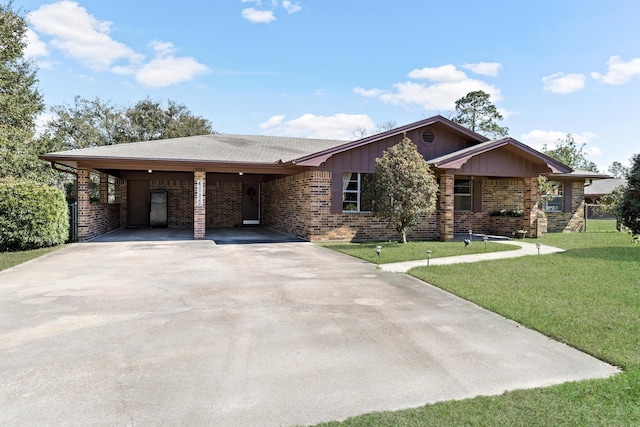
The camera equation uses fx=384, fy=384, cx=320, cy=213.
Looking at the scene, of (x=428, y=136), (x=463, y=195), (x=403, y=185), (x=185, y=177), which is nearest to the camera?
(x=403, y=185)

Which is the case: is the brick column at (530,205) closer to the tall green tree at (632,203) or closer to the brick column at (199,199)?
the tall green tree at (632,203)

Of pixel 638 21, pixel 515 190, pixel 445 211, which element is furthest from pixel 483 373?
pixel 515 190

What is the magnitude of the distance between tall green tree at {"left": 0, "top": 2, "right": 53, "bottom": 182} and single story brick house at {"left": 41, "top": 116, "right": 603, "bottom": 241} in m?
6.00

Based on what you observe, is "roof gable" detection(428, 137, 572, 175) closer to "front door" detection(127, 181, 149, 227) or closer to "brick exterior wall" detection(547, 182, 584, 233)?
"brick exterior wall" detection(547, 182, 584, 233)

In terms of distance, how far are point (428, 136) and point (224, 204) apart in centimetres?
1128

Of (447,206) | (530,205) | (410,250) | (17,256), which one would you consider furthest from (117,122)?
(530,205)

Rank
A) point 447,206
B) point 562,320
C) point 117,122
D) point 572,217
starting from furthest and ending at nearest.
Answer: point 117,122 → point 572,217 → point 447,206 → point 562,320

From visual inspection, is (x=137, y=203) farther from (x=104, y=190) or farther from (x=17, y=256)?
(x=17, y=256)

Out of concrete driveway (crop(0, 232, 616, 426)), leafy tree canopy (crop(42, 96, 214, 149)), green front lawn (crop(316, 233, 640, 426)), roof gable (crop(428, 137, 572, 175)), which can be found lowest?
concrete driveway (crop(0, 232, 616, 426))

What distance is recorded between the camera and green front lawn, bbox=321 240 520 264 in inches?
397

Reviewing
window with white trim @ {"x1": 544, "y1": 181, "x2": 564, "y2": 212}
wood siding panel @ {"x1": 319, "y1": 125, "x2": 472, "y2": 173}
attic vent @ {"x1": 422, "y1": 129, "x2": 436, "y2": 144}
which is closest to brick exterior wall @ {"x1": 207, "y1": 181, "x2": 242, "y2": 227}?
wood siding panel @ {"x1": 319, "y1": 125, "x2": 472, "y2": 173}

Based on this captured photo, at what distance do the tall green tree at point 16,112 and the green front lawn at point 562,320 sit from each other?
21.9m

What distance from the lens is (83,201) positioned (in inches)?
529

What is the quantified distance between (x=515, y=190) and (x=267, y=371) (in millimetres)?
17231
